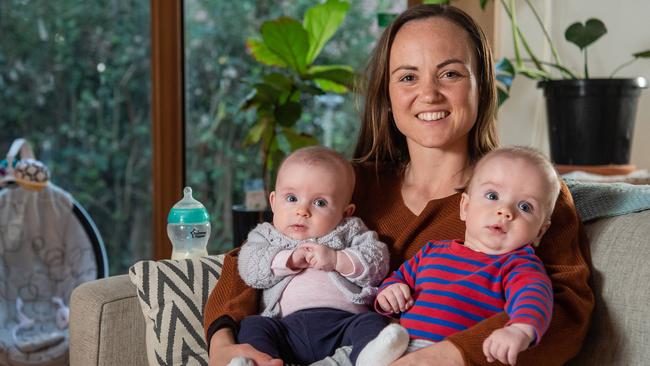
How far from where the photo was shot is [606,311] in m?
1.61

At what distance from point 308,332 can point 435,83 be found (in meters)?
0.61

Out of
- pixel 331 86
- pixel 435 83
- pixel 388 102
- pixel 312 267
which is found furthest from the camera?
pixel 331 86

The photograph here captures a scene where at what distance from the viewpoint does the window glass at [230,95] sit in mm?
3951

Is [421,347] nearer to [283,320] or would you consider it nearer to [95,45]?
[283,320]

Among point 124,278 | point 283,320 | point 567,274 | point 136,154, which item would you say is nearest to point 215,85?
point 136,154

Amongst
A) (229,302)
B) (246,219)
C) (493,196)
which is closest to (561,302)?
(493,196)

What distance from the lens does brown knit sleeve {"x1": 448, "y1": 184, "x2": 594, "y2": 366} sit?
149 cm

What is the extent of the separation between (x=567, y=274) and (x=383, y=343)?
0.38 m

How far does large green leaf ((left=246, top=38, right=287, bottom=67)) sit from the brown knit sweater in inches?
68.7

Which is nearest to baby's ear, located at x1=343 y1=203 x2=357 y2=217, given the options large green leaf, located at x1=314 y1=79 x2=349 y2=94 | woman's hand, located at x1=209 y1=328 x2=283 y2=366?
woman's hand, located at x1=209 y1=328 x2=283 y2=366

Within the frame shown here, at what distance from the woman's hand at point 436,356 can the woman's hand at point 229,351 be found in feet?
0.79

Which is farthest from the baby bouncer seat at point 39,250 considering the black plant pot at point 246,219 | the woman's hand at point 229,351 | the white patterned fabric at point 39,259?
the woman's hand at point 229,351

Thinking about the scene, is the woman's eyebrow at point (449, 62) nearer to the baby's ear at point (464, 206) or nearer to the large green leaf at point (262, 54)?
the baby's ear at point (464, 206)

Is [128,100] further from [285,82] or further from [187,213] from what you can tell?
[187,213]
